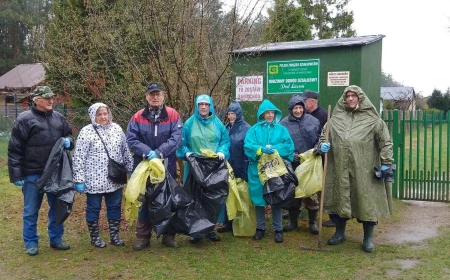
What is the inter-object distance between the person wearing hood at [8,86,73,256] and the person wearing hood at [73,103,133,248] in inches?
8.2

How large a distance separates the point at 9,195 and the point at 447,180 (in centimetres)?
779

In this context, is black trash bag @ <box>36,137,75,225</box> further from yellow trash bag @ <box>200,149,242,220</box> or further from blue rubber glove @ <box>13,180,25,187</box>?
yellow trash bag @ <box>200,149,242,220</box>

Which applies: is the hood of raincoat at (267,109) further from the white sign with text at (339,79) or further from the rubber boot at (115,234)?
the white sign with text at (339,79)

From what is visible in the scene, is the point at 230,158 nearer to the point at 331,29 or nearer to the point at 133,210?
the point at 133,210

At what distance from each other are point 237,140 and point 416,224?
9.24ft

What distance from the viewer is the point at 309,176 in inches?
199

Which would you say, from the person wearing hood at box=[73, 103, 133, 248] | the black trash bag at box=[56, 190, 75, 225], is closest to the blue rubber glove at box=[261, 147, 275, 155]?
the person wearing hood at box=[73, 103, 133, 248]

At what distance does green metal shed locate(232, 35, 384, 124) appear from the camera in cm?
694

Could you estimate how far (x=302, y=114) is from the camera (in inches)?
214

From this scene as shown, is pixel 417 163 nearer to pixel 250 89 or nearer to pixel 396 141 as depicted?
pixel 396 141

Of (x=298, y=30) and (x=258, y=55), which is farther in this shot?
(x=298, y=30)

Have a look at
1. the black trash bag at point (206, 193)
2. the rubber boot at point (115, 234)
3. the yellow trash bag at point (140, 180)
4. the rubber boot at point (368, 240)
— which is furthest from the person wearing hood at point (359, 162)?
the rubber boot at point (115, 234)

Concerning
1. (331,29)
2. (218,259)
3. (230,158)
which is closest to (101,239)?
(218,259)

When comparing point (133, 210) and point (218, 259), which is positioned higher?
point (133, 210)
